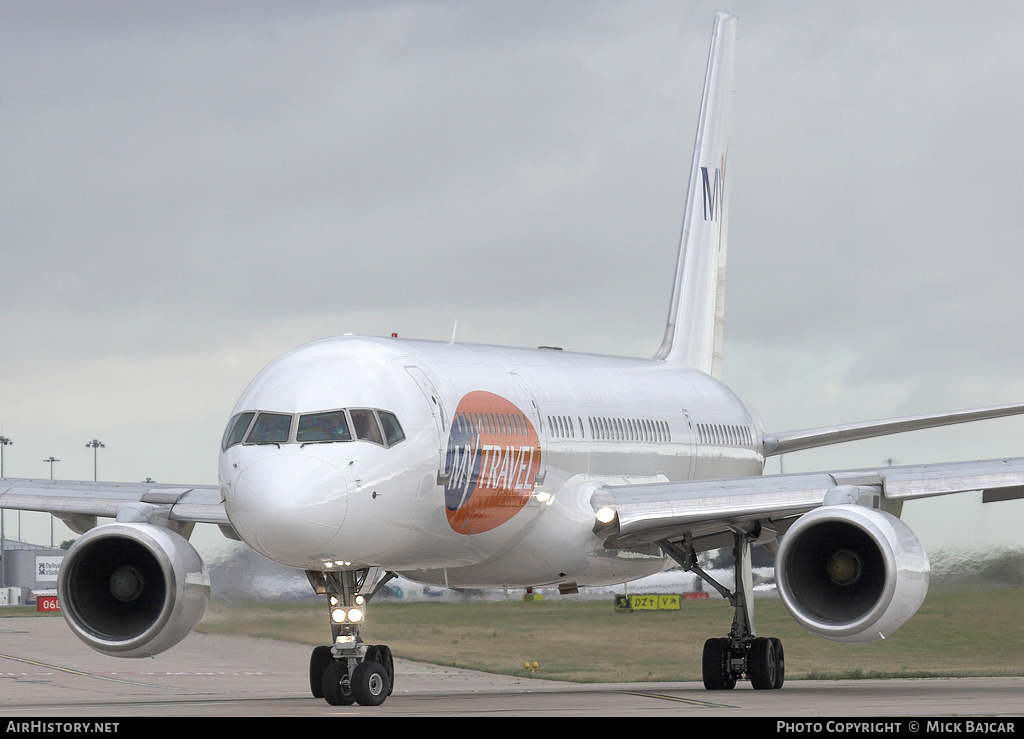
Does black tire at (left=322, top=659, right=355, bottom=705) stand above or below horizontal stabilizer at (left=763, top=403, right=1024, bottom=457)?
below

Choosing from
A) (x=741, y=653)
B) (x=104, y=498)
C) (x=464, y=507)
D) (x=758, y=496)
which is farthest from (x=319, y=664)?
(x=741, y=653)

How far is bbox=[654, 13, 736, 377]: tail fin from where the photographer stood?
3162 centimetres

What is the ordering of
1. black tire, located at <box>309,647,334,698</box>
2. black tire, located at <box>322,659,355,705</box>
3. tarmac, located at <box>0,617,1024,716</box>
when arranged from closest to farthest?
tarmac, located at <box>0,617,1024,716</box>, black tire, located at <box>322,659,355,705</box>, black tire, located at <box>309,647,334,698</box>

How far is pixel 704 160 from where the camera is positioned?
110 feet

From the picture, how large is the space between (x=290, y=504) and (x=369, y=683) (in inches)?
105

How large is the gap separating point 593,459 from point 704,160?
38.4 feet

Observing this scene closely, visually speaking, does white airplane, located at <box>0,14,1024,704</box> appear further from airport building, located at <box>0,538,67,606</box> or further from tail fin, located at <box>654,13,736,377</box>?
airport building, located at <box>0,538,67,606</box>

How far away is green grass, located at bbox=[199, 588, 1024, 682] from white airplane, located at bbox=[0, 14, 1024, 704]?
4281mm

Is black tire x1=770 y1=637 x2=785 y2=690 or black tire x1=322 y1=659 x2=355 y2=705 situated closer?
black tire x1=322 y1=659 x2=355 y2=705

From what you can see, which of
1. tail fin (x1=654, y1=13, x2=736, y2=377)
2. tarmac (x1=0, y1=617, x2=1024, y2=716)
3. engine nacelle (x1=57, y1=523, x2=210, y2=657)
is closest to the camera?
tarmac (x1=0, y1=617, x2=1024, y2=716)

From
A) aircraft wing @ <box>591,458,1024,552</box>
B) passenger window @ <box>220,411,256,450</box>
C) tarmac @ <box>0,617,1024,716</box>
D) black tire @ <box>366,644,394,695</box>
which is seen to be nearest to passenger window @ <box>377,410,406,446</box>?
passenger window @ <box>220,411,256,450</box>

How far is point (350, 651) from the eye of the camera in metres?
19.0

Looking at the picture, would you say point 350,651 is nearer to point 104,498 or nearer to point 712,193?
point 104,498
